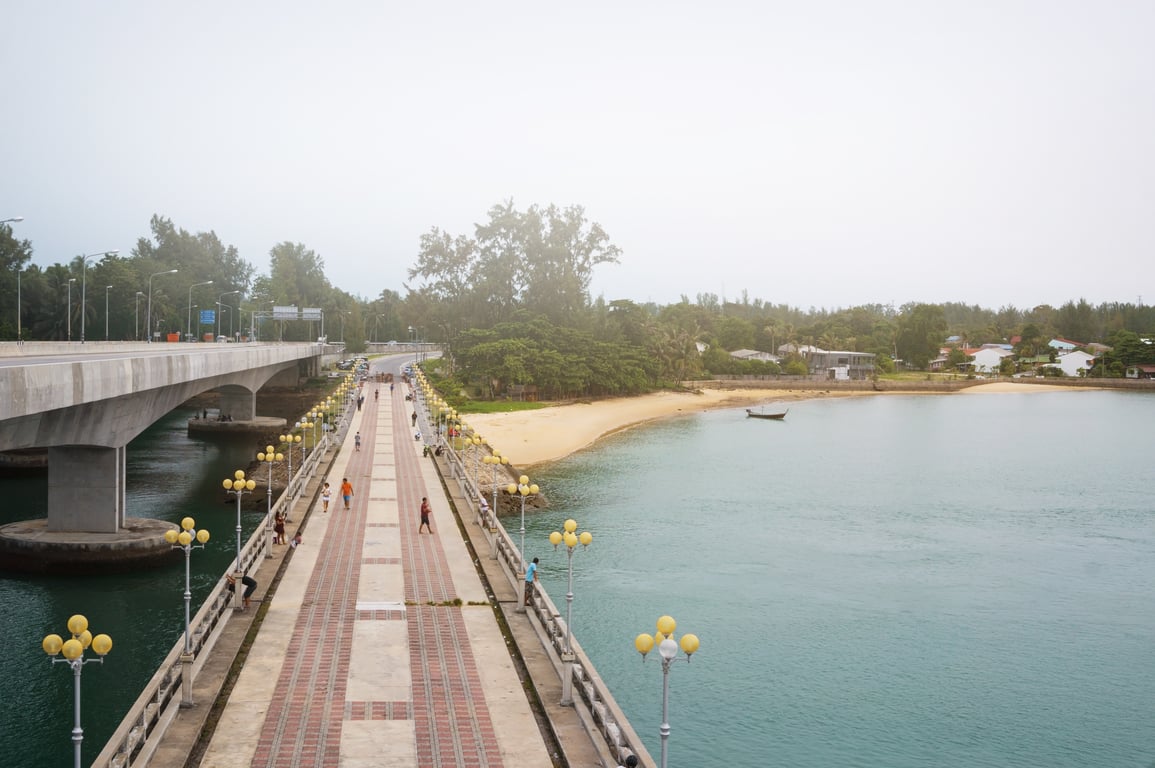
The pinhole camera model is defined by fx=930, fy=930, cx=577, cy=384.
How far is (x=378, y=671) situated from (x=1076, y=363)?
19148 centimetres

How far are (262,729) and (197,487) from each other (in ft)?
131

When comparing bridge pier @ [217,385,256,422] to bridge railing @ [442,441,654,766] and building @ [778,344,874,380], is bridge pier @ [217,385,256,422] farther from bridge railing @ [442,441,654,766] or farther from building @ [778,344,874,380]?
building @ [778,344,874,380]

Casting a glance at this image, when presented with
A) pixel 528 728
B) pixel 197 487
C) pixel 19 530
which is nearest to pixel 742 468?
pixel 197 487

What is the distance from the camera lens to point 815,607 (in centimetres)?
3444

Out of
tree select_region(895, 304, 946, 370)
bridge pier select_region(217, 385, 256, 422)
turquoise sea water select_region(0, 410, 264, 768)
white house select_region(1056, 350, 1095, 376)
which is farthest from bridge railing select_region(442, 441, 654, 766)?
white house select_region(1056, 350, 1095, 376)

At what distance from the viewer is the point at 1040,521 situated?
51.3m

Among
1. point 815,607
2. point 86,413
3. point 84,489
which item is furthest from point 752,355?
point 86,413

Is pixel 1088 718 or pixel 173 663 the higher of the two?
pixel 173 663

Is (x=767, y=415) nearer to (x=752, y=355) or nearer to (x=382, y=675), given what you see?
(x=752, y=355)

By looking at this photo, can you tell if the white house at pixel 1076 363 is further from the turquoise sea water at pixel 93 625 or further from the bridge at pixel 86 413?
the bridge at pixel 86 413

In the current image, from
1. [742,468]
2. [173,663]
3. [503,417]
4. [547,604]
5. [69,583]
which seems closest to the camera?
[173,663]

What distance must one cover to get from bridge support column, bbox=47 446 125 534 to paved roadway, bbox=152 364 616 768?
28.5 ft

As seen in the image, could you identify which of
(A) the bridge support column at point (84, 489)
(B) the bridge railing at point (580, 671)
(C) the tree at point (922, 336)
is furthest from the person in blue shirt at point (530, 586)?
(C) the tree at point (922, 336)

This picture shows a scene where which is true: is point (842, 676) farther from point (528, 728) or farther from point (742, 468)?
point (742, 468)
